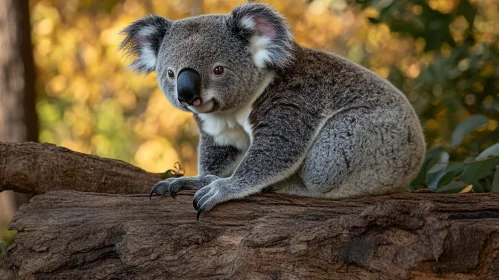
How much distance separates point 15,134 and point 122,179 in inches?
58.5

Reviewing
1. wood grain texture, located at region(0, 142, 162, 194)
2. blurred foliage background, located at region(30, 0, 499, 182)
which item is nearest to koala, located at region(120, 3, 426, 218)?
wood grain texture, located at region(0, 142, 162, 194)

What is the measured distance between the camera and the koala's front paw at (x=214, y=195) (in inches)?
107

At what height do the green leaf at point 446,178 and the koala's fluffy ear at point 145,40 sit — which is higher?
the koala's fluffy ear at point 145,40

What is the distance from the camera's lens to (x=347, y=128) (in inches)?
114

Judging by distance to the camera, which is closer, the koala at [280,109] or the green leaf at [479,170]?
the koala at [280,109]

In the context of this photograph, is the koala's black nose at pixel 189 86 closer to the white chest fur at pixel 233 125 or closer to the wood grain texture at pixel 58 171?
the white chest fur at pixel 233 125

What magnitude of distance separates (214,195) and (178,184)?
29 cm

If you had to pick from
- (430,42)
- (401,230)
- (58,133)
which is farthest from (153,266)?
(58,133)

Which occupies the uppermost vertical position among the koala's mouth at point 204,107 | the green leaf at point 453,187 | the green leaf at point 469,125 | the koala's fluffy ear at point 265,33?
the koala's fluffy ear at point 265,33

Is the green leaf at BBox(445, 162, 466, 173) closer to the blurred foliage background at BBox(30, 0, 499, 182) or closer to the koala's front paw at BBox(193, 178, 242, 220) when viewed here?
the blurred foliage background at BBox(30, 0, 499, 182)

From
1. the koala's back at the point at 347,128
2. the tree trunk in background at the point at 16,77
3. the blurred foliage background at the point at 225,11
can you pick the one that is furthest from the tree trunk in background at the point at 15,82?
the koala's back at the point at 347,128

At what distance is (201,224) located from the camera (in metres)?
2.69

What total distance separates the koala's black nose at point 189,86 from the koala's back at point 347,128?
14.9 inches

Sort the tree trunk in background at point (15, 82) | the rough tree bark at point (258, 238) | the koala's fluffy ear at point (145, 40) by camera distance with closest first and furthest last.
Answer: the rough tree bark at point (258, 238), the koala's fluffy ear at point (145, 40), the tree trunk in background at point (15, 82)
